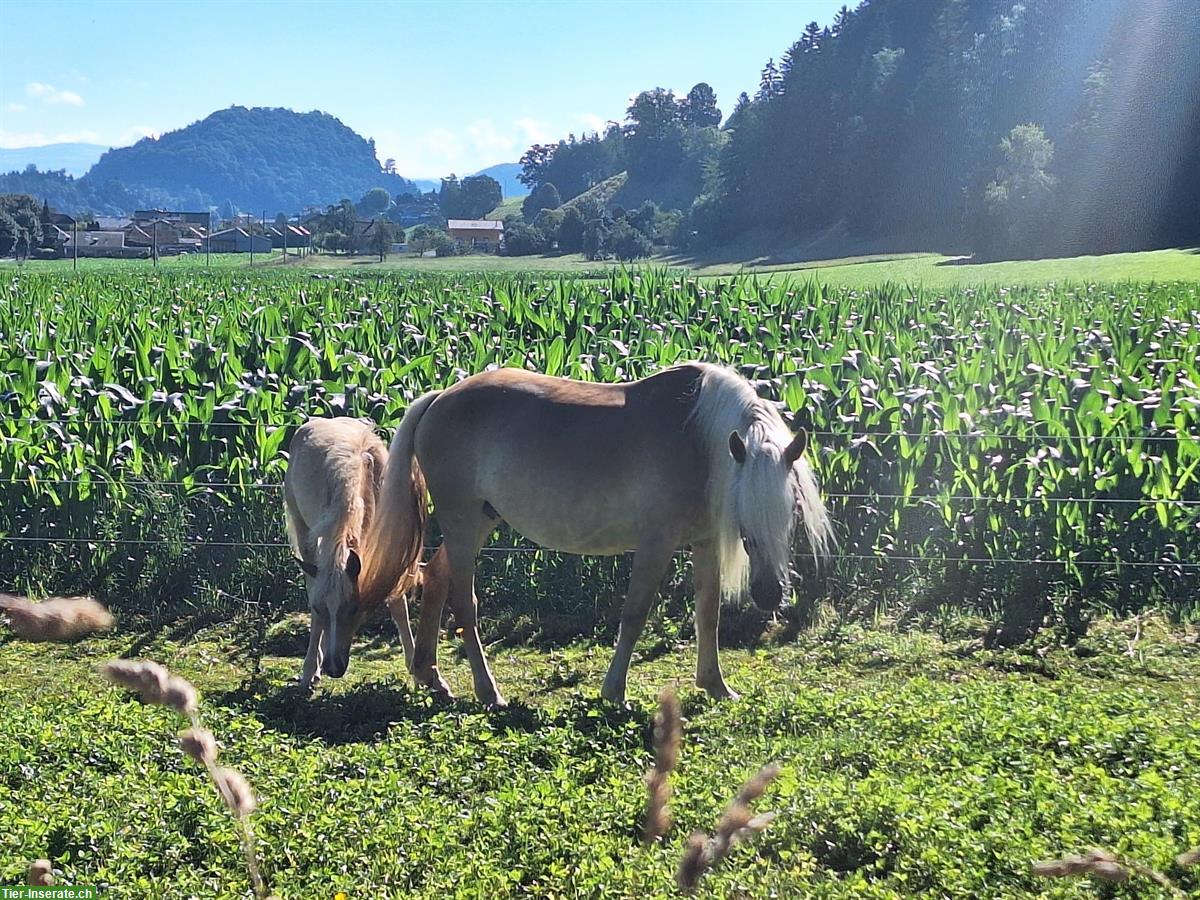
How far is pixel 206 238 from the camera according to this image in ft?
492

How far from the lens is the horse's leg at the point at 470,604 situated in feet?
24.2

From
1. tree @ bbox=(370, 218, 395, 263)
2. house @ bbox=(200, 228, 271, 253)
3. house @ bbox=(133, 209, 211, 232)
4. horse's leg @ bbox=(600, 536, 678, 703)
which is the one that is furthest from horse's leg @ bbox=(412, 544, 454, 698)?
house @ bbox=(133, 209, 211, 232)

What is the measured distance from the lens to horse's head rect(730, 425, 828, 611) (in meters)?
6.20

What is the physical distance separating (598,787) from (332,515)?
10.1 feet

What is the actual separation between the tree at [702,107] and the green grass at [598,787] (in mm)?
171750

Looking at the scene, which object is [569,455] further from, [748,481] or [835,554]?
[835,554]

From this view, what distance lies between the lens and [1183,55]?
65.1 m

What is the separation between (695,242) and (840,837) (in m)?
98.4

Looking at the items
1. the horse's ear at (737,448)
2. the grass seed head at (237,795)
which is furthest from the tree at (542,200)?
the grass seed head at (237,795)

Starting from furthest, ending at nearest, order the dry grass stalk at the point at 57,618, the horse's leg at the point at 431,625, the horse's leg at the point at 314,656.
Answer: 1. the horse's leg at the point at 314,656
2. the horse's leg at the point at 431,625
3. the dry grass stalk at the point at 57,618

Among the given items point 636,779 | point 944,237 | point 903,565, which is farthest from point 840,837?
point 944,237

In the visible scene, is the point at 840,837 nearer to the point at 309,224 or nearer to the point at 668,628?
the point at 668,628

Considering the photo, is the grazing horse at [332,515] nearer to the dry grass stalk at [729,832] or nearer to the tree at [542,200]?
the dry grass stalk at [729,832]

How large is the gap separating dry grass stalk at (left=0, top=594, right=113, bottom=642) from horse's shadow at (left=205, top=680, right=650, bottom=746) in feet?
16.0
